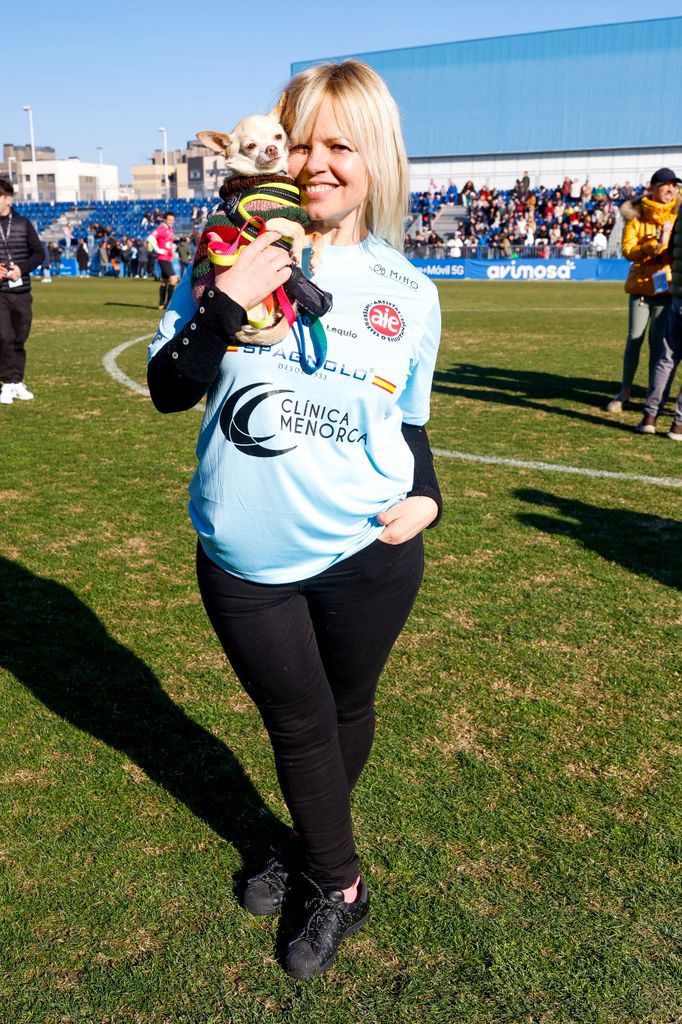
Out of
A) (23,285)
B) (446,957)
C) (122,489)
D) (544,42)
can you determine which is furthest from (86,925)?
(544,42)

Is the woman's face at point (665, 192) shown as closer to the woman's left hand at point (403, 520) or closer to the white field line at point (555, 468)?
the white field line at point (555, 468)

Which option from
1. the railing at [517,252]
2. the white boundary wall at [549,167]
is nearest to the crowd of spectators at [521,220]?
the railing at [517,252]

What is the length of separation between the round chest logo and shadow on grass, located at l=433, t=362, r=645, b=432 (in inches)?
294

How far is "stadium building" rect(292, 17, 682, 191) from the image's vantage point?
50.1 m

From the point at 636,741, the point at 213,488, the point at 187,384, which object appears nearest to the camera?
the point at 187,384

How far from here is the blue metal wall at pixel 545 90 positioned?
4994cm

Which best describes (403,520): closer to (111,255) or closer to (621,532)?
(621,532)

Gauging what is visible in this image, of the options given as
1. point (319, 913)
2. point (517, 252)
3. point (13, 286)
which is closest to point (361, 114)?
point (319, 913)

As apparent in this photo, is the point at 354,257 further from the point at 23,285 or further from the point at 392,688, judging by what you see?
the point at 23,285

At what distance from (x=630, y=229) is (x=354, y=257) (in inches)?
322

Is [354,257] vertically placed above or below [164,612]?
above

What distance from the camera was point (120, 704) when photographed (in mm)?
3830

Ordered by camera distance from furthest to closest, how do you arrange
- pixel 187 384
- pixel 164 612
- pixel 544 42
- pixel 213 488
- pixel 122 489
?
pixel 544 42, pixel 122 489, pixel 164 612, pixel 213 488, pixel 187 384

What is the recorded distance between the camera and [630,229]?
369 inches
